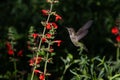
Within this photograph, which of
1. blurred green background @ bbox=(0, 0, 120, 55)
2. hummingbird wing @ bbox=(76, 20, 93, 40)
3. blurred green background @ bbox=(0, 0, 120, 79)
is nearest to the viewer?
hummingbird wing @ bbox=(76, 20, 93, 40)

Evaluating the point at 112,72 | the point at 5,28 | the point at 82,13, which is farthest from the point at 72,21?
the point at 112,72

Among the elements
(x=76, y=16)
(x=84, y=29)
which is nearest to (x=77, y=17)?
(x=76, y=16)

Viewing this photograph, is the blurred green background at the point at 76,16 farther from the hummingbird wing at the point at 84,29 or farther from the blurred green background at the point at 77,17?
the hummingbird wing at the point at 84,29

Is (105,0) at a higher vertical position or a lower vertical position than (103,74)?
higher

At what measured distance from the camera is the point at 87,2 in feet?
27.9

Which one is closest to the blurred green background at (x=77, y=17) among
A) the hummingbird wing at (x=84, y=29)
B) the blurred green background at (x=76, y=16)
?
the blurred green background at (x=76, y=16)

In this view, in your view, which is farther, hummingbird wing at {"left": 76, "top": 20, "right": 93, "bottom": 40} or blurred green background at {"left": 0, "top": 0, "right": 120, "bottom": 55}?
blurred green background at {"left": 0, "top": 0, "right": 120, "bottom": 55}

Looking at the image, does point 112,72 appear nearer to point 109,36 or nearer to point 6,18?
point 109,36

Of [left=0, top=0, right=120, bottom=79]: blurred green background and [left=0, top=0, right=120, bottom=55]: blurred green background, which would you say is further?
[left=0, top=0, right=120, bottom=55]: blurred green background

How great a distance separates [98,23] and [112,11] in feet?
1.35

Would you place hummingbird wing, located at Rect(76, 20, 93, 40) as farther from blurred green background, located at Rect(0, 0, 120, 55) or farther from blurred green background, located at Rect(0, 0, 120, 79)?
blurred green background, located at Rect(0, 0, 120, 55)

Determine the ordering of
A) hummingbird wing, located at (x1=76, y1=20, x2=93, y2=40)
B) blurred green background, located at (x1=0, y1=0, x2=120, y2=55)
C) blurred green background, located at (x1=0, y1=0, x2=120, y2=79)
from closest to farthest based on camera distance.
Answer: hummingbird wing, located at (x1=76, y1=20, x2=93, y2=40) → blurred green background, located at (x1=0, y1=0, x2=120, y2=79) → blurred green background, located at (x1=0, y1=0, x2=120, y2=55)

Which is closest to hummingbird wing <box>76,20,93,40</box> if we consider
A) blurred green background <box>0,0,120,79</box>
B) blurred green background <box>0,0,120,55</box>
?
blurred green background <box>0,0,120,79</box>

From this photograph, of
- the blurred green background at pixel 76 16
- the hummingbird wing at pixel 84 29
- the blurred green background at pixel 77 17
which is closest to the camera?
the hummingbird wing at pixel 84 29
